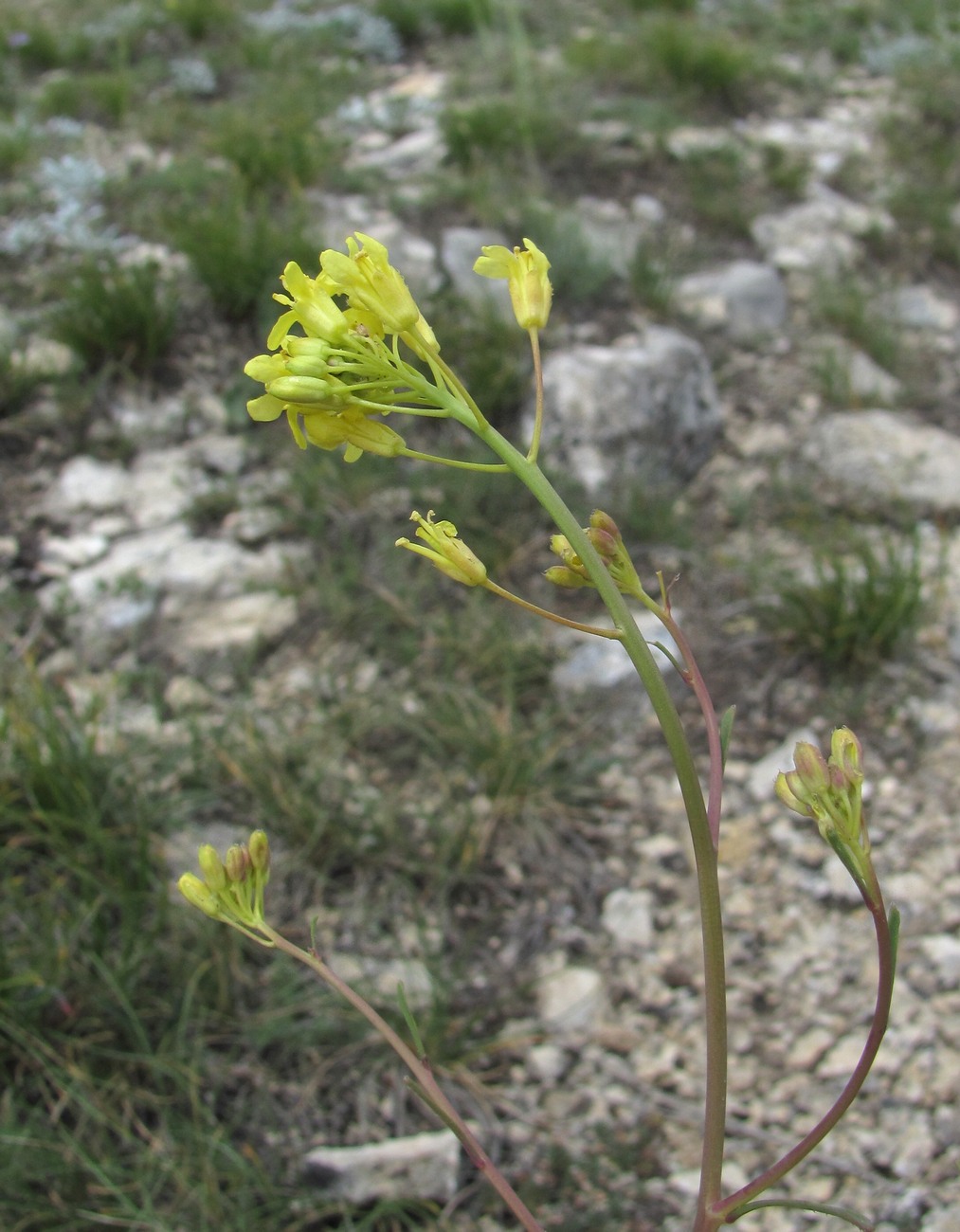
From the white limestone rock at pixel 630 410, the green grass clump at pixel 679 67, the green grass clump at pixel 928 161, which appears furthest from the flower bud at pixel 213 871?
the green grass clump at pixel 679 67

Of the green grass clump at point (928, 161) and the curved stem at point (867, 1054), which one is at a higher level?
the curved stem at point (867, 1054)

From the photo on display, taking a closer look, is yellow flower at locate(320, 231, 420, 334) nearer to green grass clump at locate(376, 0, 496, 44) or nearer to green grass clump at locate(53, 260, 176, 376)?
green grass clump at locate(53, 260, 176, 376)

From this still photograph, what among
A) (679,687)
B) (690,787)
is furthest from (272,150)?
(690,787)

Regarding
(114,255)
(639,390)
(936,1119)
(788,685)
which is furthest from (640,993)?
(114,255)

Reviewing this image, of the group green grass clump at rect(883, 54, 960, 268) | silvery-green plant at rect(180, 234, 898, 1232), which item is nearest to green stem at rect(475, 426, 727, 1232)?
silvery-green plant at rect(180, 234, 898, 1232)

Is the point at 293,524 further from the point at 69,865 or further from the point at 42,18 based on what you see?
the point at 42,18

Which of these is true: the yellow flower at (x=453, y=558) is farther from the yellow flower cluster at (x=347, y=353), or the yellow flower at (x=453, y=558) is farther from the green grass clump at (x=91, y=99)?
the green grass clump at (x=91, y=99)

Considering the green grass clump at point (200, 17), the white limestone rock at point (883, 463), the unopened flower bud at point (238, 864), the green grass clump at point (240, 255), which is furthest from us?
the green grass clump at point (200, 17)
